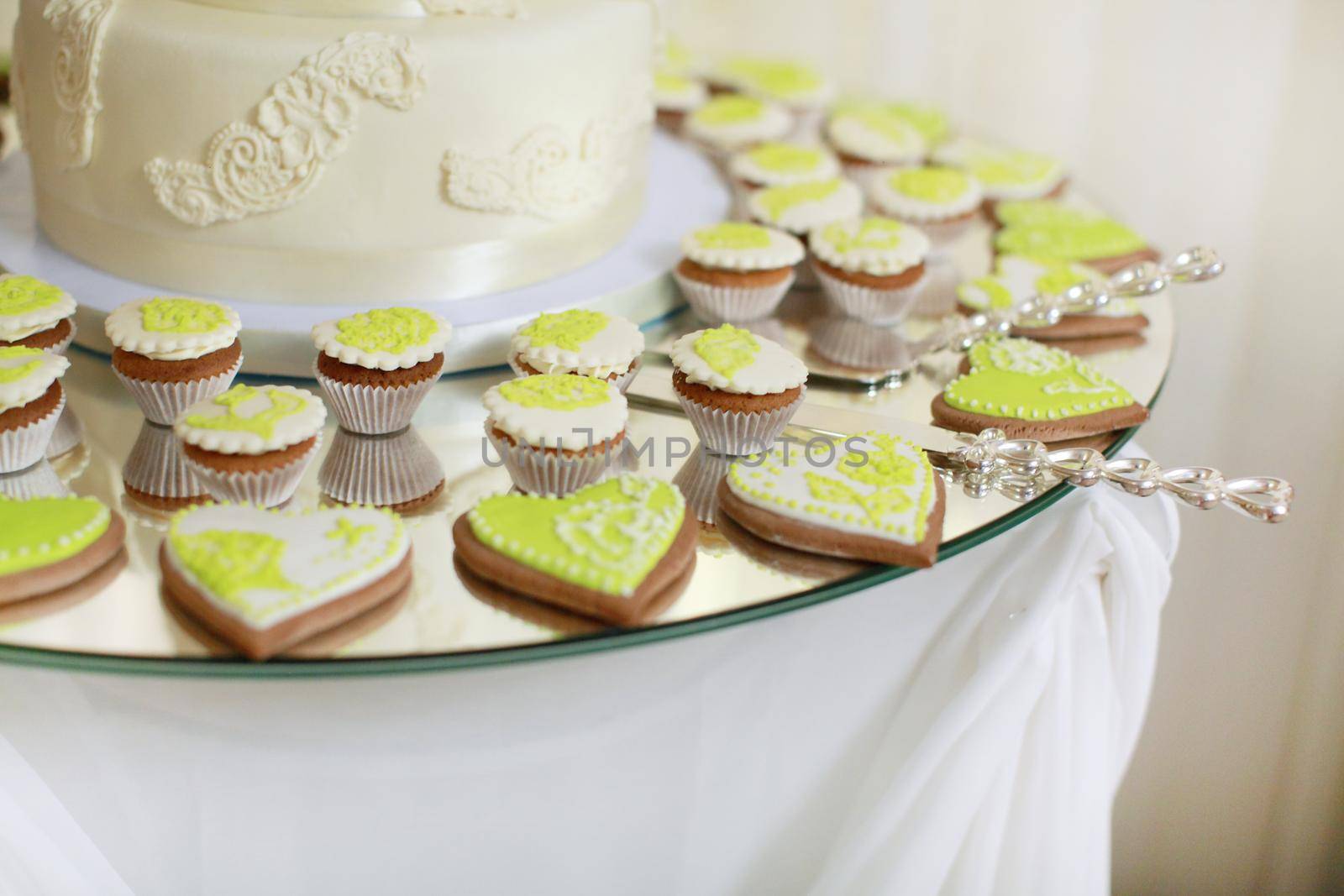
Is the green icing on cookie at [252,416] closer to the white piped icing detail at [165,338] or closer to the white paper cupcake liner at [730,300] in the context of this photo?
the white piped icing detail at [165,338]

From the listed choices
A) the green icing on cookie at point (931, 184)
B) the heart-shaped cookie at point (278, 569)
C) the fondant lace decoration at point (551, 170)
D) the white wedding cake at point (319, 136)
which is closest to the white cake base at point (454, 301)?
the white wedding cake at point (319, 136)

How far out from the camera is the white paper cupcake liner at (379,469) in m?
1.61

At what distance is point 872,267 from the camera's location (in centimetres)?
210

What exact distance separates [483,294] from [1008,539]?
0.89m

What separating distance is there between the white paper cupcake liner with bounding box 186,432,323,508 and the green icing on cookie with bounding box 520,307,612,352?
0.37 m

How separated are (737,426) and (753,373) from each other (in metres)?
0.07

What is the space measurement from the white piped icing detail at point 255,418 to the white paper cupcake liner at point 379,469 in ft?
0.30

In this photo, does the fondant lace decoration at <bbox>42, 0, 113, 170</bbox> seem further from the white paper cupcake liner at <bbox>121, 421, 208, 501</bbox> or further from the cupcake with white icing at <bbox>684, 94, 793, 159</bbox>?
the cupcake with white icing at <bbox>684, 94, 793, 159</bbox>

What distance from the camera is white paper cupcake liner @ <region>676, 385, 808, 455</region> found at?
A: 1.71 meters

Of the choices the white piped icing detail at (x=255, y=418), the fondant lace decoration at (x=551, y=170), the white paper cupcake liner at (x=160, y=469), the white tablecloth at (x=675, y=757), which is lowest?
the white tablecloth at (x=675, y=757)

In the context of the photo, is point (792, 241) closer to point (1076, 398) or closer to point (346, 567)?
point (1076, 398)

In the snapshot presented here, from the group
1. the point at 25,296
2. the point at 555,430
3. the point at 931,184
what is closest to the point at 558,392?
the point at 555,430

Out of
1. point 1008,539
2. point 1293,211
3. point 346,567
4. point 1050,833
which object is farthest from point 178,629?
point 1293,211

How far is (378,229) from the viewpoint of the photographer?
190cm
